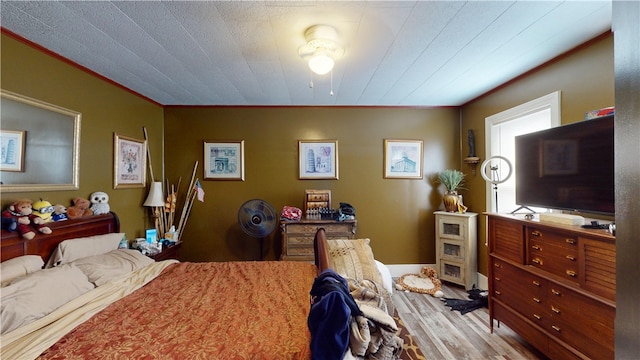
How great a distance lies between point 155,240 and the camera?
9.98 ft

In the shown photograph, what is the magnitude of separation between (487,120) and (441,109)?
27.4 inches

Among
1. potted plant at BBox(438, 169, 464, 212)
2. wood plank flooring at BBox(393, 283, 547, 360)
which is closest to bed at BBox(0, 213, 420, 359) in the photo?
wood plank flooring at BBox(393, 283, 547, 360)

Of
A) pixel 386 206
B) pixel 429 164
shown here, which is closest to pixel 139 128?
pixel 386 206

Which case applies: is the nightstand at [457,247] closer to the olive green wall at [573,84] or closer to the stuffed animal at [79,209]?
the olive green wall at [573,84]

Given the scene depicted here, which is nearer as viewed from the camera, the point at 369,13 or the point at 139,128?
the point at 369,13

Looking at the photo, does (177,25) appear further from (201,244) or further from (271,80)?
(201,244)

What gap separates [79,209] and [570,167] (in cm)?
390

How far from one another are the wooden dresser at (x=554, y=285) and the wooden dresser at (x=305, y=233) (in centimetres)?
148

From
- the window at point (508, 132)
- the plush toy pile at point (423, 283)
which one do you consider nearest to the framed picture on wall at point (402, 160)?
the window at point (508, 132)

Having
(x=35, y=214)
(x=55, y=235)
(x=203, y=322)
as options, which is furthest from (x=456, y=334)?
(x=35, y=214)

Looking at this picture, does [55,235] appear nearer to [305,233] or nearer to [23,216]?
[23,216]

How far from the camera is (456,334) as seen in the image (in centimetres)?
231

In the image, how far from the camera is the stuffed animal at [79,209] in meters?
2.15

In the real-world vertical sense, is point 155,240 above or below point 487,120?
below
